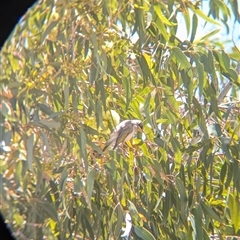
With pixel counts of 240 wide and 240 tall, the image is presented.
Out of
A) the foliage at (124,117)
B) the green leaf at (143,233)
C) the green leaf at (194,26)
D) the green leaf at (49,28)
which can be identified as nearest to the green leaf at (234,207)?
the foliage at (124,117)

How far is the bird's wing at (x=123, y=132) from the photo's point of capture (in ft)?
3.89

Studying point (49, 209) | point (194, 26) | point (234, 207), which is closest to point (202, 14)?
point (194, 26)

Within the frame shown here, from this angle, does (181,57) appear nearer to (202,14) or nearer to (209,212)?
(202,14)

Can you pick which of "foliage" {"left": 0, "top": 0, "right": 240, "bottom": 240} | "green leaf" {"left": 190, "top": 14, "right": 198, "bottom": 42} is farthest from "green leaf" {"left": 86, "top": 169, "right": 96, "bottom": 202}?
"green leaf" {"left": 190, "top": 14, "right": 198, "bottom": 42}

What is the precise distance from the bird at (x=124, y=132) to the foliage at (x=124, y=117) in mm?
15

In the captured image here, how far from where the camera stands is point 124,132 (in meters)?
1.19

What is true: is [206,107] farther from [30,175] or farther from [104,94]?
[30,175]

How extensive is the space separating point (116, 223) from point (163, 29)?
402mm

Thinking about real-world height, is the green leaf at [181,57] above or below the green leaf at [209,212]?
above

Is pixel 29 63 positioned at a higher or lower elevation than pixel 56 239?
higher

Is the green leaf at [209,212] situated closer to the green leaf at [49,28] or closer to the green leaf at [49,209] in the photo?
the green leaf at [49,209]

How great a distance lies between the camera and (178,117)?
4.09 ft

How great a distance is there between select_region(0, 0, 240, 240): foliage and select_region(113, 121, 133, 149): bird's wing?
0.09 feet

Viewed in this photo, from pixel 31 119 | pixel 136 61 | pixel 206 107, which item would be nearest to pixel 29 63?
pixel 31 119
